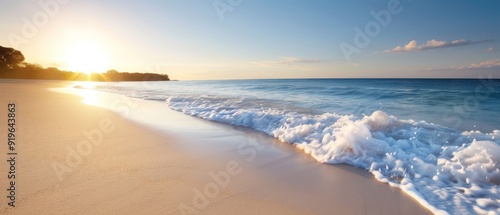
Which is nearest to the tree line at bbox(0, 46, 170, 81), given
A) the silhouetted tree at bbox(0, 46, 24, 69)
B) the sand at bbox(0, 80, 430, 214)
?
the silhouetted tree at bbox(0, 46, 24, 69)

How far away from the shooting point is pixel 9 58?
5528 centimetres

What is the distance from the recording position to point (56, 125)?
6184 millimetres

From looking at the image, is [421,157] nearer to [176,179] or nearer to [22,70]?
[176,179]

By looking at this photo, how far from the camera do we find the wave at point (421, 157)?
122 inches

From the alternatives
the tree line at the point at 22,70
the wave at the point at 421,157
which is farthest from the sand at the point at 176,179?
the tree line at the point at 22,70

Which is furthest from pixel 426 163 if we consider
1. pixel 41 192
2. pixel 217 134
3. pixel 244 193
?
pixel 41 192

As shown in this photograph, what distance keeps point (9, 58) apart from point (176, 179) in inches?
2962

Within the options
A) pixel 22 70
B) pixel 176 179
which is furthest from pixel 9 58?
pixel 176 179

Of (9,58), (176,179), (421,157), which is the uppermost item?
(9,58)

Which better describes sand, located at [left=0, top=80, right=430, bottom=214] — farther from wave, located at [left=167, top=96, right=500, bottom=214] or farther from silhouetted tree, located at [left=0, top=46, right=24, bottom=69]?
silhouetted tree, located at [left=0, top=46, right=24, bottom=69]

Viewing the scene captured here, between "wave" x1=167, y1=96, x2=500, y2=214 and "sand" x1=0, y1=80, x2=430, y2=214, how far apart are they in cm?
32

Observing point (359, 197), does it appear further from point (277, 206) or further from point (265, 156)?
point (265, 156)

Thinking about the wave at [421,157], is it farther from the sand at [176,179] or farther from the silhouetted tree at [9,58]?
the silhouetted tree at [9,58]

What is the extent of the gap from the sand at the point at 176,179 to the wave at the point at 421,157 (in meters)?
0.32
